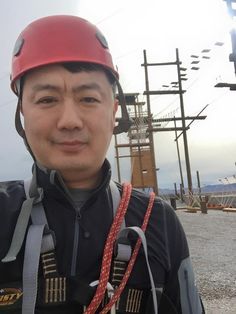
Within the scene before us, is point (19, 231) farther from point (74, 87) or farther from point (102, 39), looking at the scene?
point (102, 39)

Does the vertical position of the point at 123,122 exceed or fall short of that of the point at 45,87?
it falls short

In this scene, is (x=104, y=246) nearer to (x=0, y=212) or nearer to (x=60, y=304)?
(x=60, y=304)

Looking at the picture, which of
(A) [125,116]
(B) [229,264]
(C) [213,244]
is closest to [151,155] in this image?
(C) [213,244]

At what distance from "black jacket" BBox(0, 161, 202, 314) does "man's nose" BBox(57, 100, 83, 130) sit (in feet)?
0.72

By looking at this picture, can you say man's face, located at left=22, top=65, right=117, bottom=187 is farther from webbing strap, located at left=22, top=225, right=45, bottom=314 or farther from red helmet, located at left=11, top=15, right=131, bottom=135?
webbing strap, located at left=22, top=225, right=45, bottom=314

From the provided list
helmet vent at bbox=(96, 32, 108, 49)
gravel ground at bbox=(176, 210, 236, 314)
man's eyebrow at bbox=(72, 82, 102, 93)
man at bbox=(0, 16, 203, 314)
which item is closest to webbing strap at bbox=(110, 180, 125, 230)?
man at bbox=(0, 16, 203, 314)

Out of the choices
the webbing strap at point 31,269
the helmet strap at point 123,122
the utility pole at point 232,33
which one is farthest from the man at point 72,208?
the utility pole at point 232,33

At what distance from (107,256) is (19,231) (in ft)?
1.12

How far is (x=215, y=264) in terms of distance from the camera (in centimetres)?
725

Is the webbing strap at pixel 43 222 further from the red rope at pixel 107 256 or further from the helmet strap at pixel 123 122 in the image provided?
the helmet strap at pixel 123 122

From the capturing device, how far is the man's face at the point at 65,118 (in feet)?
5.26

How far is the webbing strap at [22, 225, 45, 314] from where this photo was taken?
4.74 feet

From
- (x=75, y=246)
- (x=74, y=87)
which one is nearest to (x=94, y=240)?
(x=75, y=246)

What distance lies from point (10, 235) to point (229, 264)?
6235mm
